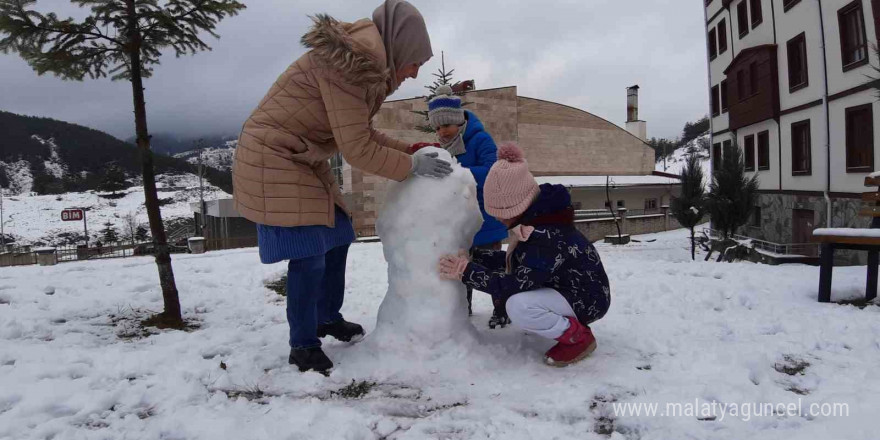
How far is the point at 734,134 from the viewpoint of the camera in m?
21.0

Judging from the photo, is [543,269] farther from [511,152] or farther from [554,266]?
[511,152]

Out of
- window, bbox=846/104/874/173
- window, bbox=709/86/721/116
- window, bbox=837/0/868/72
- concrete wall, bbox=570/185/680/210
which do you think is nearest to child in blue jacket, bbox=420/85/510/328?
window, bbox=846/104/874/173

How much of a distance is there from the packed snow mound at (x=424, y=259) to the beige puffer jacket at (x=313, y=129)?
0.80ft

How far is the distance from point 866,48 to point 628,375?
1497 centimetres

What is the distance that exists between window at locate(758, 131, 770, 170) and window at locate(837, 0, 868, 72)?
507 cm

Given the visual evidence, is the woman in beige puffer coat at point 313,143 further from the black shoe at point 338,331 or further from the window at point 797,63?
the window at point 797,63

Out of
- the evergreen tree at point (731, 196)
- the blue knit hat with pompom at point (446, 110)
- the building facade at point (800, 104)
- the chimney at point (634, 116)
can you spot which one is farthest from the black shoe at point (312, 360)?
the chimney at point (634, 116)

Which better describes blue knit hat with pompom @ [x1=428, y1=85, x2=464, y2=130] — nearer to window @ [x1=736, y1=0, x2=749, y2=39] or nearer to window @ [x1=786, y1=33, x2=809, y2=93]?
window @ [x1=786, y1=33, x2=809, y2=93]

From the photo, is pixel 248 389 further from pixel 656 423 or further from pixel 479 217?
pixel 656 423

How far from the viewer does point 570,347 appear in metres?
2.67

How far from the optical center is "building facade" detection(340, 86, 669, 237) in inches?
922

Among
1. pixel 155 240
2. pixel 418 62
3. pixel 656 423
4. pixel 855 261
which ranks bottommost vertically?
pixel 855 261

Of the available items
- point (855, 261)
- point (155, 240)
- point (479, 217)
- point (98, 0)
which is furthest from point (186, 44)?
point (855, 261)

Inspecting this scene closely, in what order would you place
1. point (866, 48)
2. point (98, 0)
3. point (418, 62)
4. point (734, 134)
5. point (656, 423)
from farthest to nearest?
point (734, 134), point (866, 48), point (98, 0), point (418, 62), point (656, 423)
